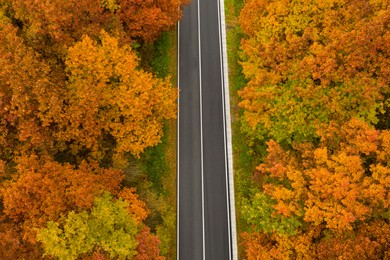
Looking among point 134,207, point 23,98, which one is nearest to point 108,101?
point 23,98

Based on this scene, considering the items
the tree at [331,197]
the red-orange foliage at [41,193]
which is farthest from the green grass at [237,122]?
the red-orange foliage at [41,193]

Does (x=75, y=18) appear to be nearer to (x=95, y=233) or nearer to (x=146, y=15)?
(x=146, y=15)

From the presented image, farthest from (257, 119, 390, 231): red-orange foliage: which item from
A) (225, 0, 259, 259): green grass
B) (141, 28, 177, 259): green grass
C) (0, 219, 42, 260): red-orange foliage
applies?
(0, 219, 42, 260): red-orange foliage

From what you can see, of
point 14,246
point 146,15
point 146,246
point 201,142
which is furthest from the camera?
point 201,142

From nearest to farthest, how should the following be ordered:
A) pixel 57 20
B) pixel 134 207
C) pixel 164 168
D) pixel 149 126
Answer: pixel 57 20
pixel 134 207
pixel 149 126
pixel 164 168

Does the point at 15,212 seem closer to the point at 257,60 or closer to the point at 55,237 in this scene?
the point at 55,237

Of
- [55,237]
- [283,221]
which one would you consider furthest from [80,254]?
[283,221]
